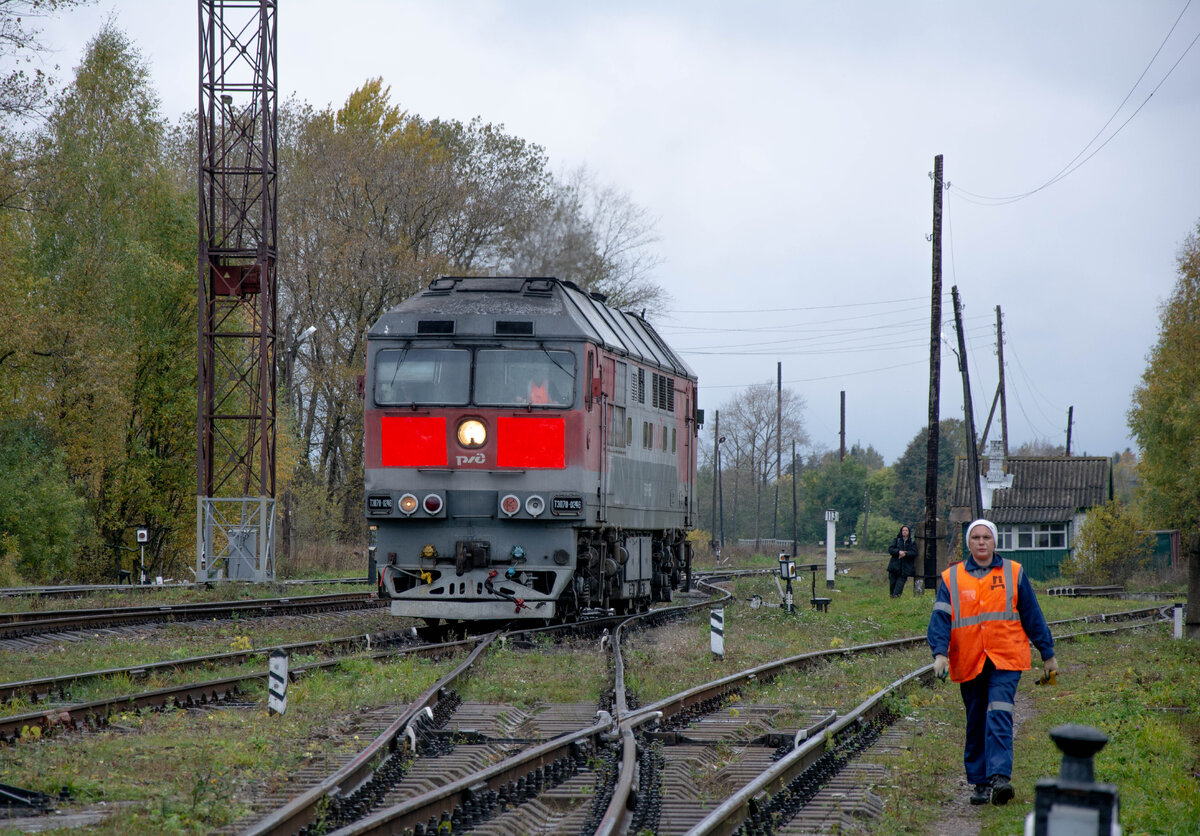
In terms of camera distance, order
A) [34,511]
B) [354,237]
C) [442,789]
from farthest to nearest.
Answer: [354,237], [34,511], [442,789]

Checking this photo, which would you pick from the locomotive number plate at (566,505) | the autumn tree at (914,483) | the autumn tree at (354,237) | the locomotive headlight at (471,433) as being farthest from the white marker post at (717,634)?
the autumn tree at (914,483)

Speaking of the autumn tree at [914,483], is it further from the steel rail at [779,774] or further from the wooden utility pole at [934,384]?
the steel rail at [779,774]

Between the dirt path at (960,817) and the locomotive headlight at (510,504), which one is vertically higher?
the locomotive headlight at (510,504)

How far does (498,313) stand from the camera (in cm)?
1587

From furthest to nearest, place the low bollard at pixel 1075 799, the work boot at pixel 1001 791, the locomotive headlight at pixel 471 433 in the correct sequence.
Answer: the locomotive headlight at pixel 471 433 < the work boot at pixel 1001 791 < the low bollard at pixel 1075 799

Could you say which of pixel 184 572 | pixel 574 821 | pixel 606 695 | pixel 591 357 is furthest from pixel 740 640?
pixel 184 572

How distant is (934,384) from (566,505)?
1566 centimetres

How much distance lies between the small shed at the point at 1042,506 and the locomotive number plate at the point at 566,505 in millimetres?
36315

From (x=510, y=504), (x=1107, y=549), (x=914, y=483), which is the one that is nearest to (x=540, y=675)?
(x=510, y=504)

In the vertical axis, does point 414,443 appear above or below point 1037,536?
above

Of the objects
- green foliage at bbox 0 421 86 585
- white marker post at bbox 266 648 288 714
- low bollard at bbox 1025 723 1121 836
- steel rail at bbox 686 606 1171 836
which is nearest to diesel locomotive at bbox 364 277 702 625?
steel rail at bbox 686 606 1171 836

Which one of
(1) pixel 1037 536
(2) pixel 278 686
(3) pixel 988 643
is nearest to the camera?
(3) pixel 988 643

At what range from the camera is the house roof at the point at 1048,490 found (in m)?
50.3

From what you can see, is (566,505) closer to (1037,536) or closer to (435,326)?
(435,326)
